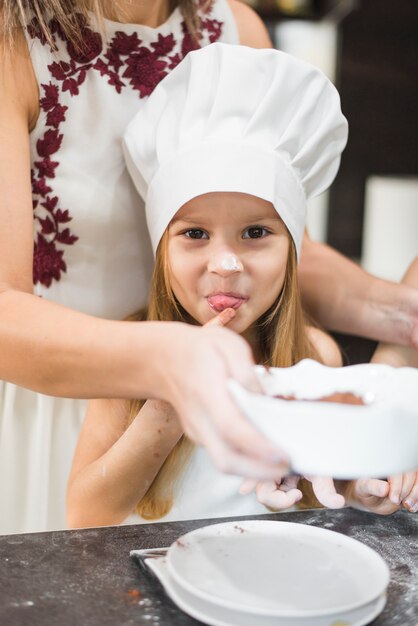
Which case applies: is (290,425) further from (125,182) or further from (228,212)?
(125,182)

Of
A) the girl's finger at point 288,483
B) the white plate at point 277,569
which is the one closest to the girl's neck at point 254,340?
the girl's finger at point 288,483

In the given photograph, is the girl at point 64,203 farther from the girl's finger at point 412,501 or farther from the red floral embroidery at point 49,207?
the girl's finger at point 412,501

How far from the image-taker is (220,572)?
90 cm

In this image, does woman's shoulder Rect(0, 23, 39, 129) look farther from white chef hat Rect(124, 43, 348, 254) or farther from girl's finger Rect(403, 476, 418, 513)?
girl's finger Rect(403, 476, 418, 513)

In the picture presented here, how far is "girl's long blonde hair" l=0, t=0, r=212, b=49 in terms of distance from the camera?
48.6 inches

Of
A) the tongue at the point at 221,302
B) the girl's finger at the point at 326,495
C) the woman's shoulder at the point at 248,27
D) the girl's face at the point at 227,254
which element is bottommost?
the girl's finger at the point at 326,495

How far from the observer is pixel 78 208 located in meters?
1.38

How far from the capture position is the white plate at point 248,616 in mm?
820

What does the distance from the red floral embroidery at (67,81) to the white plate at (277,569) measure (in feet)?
1.94

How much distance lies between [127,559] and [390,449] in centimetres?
37

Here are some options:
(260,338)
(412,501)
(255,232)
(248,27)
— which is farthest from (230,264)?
(248,27)

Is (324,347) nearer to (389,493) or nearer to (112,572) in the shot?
(389,493)

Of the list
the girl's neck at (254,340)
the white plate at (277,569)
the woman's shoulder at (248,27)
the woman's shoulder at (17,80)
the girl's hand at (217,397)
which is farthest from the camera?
the woman's shoulder at (248,27)

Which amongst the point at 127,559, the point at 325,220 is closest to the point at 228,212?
the point at 127,559
